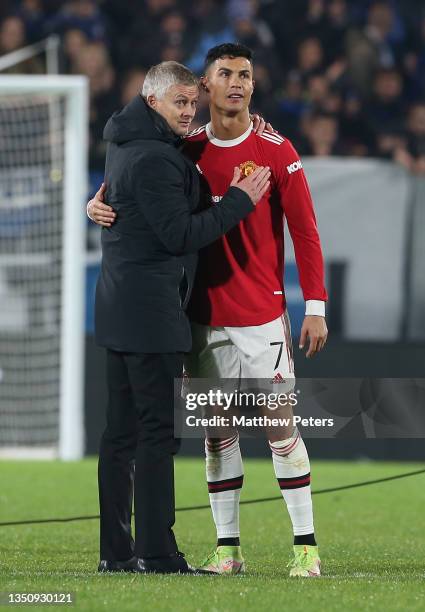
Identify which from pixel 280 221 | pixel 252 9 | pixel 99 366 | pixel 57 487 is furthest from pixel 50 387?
pixel 280 221

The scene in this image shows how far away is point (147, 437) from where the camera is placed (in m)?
5.30

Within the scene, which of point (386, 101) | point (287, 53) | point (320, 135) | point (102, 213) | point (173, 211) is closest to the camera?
point (173, 211)

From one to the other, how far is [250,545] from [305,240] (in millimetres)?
1954

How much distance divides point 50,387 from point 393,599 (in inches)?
289

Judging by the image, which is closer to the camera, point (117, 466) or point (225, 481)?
point (117, 466)

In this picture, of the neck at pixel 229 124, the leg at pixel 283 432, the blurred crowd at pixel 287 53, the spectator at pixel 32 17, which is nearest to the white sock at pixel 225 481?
the leg at pixel 283 432

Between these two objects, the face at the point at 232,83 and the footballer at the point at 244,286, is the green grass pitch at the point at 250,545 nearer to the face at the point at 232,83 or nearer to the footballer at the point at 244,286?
the footballer at the point at 244,286

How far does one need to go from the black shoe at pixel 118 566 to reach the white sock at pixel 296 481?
69 centimetres

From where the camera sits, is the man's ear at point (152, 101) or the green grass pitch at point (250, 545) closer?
the green grass pitch at point (250, 545)

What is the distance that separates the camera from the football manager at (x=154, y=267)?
5211mm

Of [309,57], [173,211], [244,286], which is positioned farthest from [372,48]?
[173,211]

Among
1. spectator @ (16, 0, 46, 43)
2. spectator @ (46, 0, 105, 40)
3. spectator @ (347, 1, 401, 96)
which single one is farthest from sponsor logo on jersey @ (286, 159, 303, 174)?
spectator @ (16, 0, 46, 43)

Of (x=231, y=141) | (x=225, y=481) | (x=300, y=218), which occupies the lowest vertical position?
→ (x=225, y=481)

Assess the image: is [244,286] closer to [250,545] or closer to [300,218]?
[300,218]
